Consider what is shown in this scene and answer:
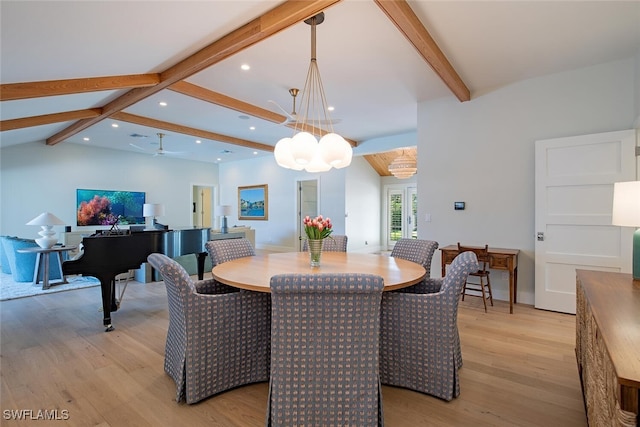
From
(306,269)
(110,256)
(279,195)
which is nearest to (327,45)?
(306,269)

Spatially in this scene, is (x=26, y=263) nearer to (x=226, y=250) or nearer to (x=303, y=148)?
(x=226, y=250)

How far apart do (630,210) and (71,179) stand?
9.89 metres

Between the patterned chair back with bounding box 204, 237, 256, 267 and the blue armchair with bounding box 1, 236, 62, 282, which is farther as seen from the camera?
the blue armchair with bounding box 1, 236, 62, 282

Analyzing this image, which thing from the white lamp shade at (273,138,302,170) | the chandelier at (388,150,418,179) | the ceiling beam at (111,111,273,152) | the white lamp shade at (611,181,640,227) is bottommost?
the white lamp shade at (611,181,640,227)

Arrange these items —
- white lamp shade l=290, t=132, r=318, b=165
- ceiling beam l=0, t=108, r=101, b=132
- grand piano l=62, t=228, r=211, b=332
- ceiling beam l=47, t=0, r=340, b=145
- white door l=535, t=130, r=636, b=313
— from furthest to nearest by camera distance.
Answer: ceiling beam l=0, t=108, r=101, b=132
white door l=535, t=130, r=636, b=313
grand piano l=62, t=228, r=211, b=332
white lamp shade l=290, t=132, r=318, b=165
ceiling beam l=47, t=0, r=340, b=145

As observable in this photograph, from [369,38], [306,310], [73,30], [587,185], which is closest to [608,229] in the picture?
[587,185]

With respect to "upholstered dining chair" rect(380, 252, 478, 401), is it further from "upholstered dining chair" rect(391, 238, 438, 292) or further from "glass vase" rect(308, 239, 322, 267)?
"upholstered dining chair" rect(391, 238, 438, 292)

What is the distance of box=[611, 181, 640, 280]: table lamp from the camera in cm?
192

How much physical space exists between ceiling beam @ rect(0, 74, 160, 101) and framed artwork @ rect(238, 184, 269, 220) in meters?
6.11

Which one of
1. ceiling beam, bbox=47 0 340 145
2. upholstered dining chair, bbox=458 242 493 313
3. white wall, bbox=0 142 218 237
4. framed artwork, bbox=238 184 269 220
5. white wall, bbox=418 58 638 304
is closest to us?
ceiling beam, bbox=47 0 340 145

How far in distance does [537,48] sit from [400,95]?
1.68m

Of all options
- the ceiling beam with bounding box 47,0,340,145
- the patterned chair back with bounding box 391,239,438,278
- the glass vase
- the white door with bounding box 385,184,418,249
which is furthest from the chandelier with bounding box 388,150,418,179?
the glass vase

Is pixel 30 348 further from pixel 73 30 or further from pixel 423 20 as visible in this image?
pixel 423 20

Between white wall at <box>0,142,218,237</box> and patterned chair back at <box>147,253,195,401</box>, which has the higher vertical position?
white wall at <box>0,142,218,237</box>
